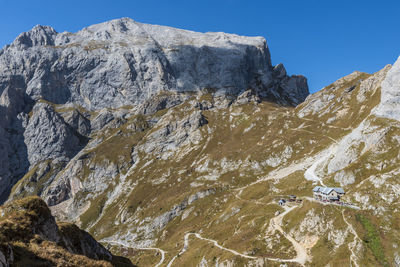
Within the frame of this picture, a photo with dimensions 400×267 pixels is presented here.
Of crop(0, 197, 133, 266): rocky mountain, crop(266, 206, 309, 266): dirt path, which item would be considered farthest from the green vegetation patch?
crop(0, 197, 133, 266): rocky mountain

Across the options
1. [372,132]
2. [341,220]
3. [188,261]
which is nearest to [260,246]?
[341,220]

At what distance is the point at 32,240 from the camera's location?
72.1 feet

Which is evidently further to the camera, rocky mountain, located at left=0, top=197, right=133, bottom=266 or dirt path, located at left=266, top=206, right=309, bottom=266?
dirt path, located at left=266, top=206, right=309, bottom=266

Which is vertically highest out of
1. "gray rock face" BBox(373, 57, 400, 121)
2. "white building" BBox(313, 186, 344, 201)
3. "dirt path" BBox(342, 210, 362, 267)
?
"gray rock face" BBox(373, 57, 400, 121)

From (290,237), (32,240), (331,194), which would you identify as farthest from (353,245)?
(32,240)

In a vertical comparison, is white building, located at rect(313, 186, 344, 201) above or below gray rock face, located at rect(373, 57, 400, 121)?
below

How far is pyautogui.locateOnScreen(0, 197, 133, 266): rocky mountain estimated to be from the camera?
17406 millimetres

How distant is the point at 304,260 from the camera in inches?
2419

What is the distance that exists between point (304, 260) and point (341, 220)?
15.9 meters

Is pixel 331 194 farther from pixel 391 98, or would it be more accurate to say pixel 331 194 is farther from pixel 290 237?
pixel 391 98

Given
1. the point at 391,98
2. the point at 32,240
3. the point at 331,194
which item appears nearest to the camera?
the point at 32,240

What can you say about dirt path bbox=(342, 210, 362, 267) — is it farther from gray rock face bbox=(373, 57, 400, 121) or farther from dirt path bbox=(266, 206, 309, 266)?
gray rock face bbox=(373, 57, 400, 121)

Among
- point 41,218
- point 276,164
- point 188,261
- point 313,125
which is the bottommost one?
point 188,261

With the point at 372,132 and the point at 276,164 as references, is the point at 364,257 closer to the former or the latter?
the point at 372,132
